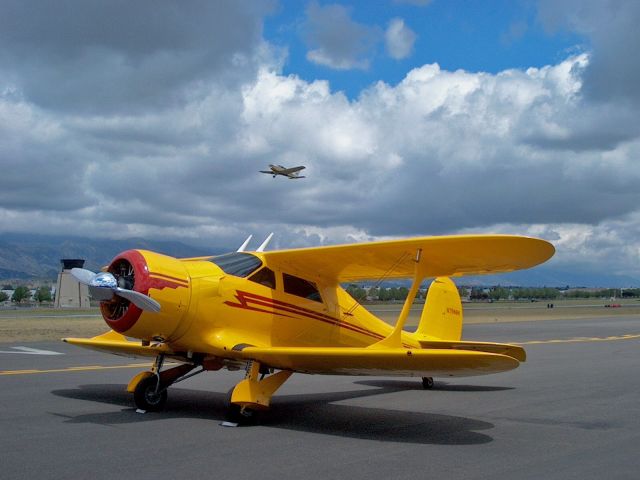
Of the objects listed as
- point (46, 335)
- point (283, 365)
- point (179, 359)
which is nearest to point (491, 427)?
point (283, 365)

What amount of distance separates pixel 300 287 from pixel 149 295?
101 inches

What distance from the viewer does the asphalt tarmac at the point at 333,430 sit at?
6.29 m

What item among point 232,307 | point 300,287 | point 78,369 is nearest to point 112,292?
point 232,307

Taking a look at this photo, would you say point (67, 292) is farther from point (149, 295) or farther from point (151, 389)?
point (149, 295)

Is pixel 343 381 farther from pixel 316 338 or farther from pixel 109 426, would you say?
pixel 109 426

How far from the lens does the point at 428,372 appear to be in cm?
838

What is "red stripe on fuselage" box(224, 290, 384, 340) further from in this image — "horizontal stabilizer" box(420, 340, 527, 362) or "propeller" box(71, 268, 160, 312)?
"horizontal stabilizer" box(420, 340, 527, 362)

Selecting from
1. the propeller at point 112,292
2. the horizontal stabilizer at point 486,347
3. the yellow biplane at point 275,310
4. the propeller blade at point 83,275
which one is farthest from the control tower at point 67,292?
the propeller at point 112,292

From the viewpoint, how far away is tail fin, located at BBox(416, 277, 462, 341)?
13383mm

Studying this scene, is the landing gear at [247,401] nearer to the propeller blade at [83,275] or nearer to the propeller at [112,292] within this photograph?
the propeller at [112,292]

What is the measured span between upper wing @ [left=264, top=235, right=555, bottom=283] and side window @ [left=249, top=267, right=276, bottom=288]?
149 mm

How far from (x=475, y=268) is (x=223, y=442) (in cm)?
461

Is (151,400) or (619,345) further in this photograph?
(619,345)

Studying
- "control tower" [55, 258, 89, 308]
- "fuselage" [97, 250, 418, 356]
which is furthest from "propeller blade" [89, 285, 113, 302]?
"control tower" [55, 258, 89, 308]
